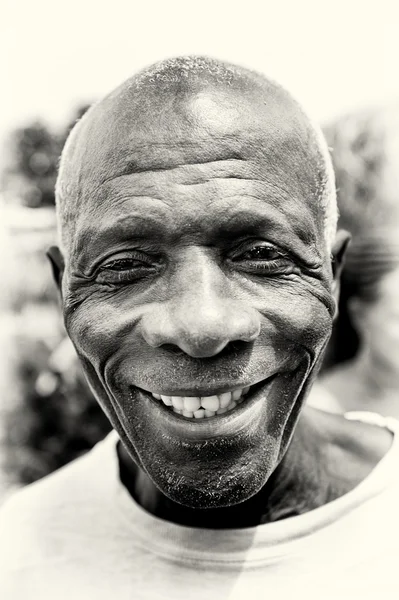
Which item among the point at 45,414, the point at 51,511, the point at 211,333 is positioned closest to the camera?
the point at 211,333

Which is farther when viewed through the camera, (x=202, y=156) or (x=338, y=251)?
(x=338, y=251)

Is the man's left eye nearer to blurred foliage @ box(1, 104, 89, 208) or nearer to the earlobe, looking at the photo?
the earlobe

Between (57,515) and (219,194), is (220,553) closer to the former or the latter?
(57,515)

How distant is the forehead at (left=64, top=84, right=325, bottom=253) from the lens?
2.19 meters

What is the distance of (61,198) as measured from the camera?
2.58 meters

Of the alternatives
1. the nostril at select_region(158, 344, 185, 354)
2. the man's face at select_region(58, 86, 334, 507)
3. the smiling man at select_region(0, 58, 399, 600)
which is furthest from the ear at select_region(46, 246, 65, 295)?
the nostril at select_region(158, 344, 185, 354)

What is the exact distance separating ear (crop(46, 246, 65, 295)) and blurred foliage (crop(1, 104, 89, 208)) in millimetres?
2561

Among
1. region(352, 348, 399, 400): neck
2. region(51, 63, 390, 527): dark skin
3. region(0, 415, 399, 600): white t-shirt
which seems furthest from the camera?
region(352, 348, 399, 400): neck

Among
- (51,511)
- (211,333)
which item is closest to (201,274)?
(211,333)

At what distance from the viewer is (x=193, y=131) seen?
2.22 meters

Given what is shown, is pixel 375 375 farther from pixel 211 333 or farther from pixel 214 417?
pixel 211 333

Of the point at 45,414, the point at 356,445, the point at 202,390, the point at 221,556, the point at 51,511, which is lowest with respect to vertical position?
the point at 45,414

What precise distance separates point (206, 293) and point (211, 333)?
0.13 m

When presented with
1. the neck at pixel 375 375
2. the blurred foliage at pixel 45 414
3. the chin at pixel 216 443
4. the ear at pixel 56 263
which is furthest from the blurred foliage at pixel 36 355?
the chin at pixel 216 443
